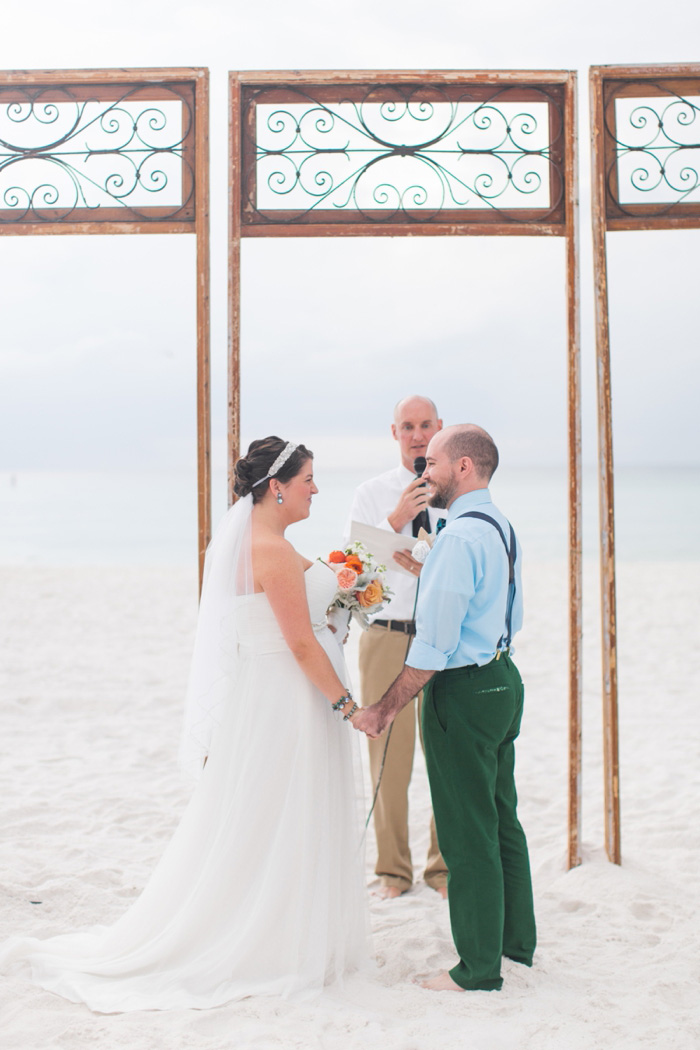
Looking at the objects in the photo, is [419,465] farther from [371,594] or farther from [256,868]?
[256,868]

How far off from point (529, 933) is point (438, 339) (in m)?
26.6

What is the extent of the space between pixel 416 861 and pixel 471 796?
5.54 feet

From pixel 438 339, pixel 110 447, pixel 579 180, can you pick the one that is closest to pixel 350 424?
pixel 438 339

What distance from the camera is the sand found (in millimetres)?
2531

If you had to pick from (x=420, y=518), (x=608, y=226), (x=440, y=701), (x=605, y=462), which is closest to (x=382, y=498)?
(x=420, y=518)

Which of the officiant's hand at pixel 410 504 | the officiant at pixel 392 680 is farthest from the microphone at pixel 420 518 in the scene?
the officiant's hand at pixel 410 504

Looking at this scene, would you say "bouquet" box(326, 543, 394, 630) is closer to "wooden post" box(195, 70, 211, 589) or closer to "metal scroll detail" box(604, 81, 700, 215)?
"wooden post" box(195, 70, 211, 589)

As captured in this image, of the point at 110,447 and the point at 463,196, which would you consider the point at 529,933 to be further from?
the point at 110,447

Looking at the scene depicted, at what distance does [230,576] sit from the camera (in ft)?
9.70

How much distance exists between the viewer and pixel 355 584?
118 inches

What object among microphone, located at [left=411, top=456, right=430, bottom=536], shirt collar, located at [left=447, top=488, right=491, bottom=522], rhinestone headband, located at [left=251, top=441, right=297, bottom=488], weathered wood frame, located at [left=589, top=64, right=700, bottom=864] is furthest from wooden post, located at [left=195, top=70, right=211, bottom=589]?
weathered wood frame, located at [left=589, top=64, right=700, bottom=864]

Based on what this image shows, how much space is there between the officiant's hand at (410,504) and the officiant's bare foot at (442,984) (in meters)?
1.60

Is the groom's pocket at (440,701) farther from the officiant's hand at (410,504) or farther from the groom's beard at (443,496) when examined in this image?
the officiant's hand at (410,504)

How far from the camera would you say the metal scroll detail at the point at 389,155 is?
3742 mm
